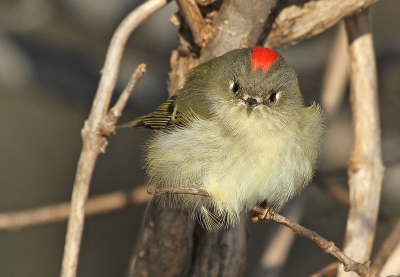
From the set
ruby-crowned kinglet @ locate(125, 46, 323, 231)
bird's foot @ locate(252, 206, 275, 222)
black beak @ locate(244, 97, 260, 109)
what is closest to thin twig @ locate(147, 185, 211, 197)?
ruby-crowned kinglet @ locate(125, 46, 323, 231)

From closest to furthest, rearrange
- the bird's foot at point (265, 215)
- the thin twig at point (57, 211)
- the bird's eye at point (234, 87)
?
1. the bird's foot at point (265, 215)
2. the bird's eye at point (234, 87)
3. the thin twig at point (57, 211)

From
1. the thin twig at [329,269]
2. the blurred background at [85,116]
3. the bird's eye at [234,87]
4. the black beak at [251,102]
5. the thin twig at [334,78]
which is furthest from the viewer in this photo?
the blurred background at [85,116]

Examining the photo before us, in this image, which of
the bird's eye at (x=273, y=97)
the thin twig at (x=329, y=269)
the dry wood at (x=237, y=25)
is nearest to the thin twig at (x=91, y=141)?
the dry wood at (x=237, y=25)

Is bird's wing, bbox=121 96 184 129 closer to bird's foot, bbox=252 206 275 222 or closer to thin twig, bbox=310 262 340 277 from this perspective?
bird's foot, bbox=252 206 275 222

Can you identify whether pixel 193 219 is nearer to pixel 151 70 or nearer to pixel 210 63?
pixel 210 63

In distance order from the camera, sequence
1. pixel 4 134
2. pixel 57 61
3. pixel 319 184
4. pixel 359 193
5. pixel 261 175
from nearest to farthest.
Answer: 1. pixel 261 175
2. pixel 359 193
3. pixel 319 184
4. pixel 57 61
5. pixel 4 134

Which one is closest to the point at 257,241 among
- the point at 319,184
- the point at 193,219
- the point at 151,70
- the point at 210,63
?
the point at 319,184

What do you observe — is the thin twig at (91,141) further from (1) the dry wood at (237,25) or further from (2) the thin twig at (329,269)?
(2) the thin twig at (329,269)
